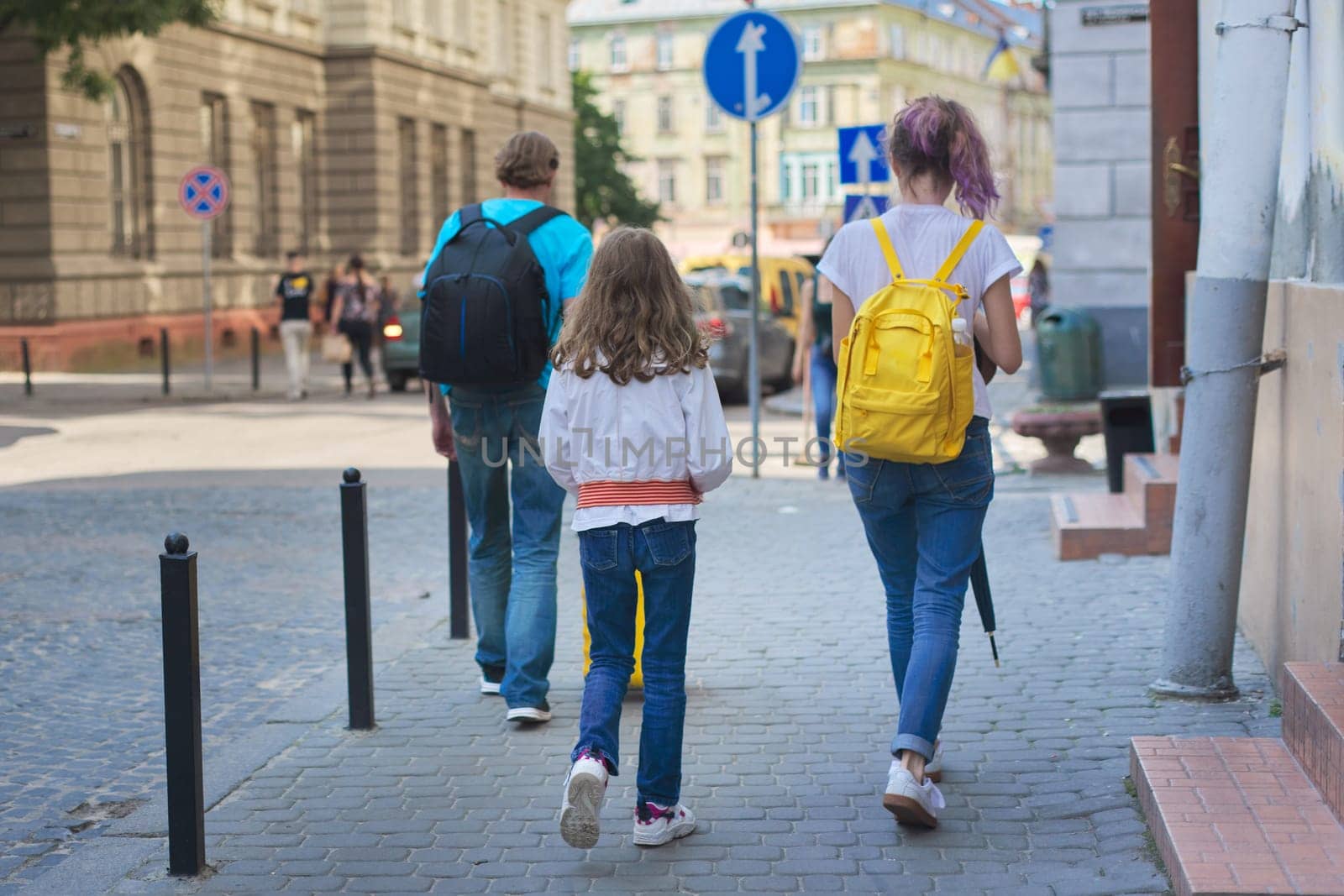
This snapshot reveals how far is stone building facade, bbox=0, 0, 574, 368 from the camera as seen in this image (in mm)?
26766

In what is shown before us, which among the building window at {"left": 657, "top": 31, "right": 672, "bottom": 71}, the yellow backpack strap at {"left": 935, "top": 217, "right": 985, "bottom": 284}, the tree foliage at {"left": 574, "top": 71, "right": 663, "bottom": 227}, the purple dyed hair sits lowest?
the yellow backpack strap at {"left": 935, "top": 217, "right": 985, "bottom": 284}

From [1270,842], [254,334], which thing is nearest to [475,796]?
[1270,842]

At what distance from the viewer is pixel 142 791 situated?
552cm

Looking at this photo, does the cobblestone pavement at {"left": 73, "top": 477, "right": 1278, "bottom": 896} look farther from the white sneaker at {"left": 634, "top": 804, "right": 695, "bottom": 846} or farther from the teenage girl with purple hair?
the teenage girl with purple hair

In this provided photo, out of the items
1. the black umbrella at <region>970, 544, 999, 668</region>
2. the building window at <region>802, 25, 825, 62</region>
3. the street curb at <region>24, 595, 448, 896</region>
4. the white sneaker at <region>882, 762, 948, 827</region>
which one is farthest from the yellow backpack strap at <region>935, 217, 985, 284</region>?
the building window at <region>802, 25, 825, 62</region>

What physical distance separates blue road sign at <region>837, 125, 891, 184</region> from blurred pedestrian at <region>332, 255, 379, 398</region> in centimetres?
887

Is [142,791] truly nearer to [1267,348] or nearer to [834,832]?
[834,832]

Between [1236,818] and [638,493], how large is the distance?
5.42 ft

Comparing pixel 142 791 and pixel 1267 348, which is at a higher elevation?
pixel 1267 348

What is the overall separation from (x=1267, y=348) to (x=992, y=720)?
168 centimetres

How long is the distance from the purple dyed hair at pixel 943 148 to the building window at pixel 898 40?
96.9m

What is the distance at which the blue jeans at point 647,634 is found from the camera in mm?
4727

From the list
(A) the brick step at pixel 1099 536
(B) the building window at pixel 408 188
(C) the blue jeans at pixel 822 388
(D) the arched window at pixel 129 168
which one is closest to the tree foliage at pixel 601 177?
(B) the building window at pixel 408 188

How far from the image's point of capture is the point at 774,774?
545 centimetres
